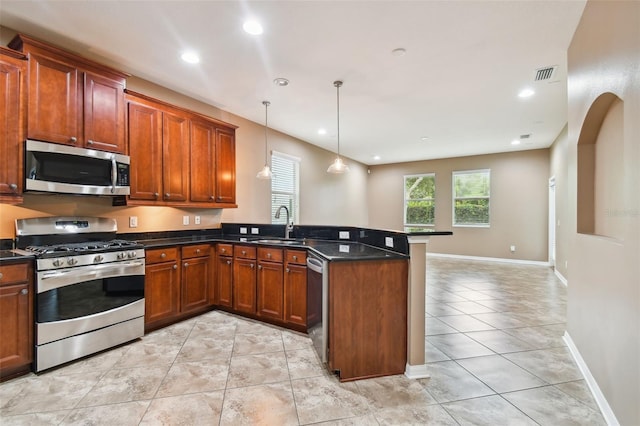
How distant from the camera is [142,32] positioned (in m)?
2.50

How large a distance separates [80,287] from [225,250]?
1.44 metres

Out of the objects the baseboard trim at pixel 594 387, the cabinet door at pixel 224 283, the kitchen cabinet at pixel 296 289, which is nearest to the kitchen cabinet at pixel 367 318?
the kitchen cabinet at pixel 296 289

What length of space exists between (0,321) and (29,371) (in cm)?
47

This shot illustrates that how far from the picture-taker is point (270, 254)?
10.6ft

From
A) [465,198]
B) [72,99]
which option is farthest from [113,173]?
[465,198]

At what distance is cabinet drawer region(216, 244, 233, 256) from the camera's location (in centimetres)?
357

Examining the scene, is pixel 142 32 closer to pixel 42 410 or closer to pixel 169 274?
pixel 169 274

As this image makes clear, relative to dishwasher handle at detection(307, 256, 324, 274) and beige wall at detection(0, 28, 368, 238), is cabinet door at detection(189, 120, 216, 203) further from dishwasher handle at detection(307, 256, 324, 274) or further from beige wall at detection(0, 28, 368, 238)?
dishwasher handle at detection(307, 256, 324, 274)

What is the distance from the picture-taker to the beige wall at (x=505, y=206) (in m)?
6.94

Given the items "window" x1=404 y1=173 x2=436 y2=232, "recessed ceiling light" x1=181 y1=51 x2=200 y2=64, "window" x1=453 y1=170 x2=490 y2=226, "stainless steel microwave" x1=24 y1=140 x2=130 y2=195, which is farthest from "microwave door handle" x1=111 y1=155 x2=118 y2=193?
"window" x1=453 y1=170 x2=490 y2=226

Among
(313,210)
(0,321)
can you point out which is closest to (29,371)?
(0,321)

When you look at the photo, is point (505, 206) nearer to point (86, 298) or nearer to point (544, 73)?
point (544, 73)

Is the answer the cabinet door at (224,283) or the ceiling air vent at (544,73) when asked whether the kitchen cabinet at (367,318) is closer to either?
the cabinet door at (224,283)

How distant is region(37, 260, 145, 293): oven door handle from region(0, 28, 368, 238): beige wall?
0.63m
